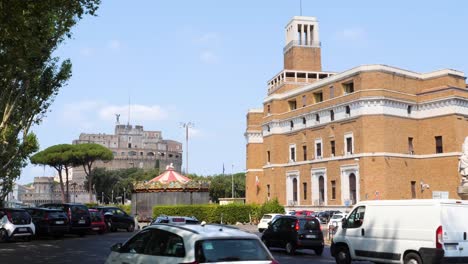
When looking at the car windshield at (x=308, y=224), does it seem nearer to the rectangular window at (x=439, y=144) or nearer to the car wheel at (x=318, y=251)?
the car wheel at (x=318, y=251)

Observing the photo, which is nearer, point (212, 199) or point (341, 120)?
point (341, 120)

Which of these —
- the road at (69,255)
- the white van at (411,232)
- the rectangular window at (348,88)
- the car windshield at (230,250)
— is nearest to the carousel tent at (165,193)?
the rectangular window at (348,88)

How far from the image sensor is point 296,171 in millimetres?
67000

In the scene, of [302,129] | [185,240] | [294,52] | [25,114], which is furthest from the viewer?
[294,52]

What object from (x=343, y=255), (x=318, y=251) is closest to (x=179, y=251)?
(x=343, y=255)

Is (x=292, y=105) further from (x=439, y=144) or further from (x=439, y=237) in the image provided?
(x=439, y=237)

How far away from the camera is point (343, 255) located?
14.6 m

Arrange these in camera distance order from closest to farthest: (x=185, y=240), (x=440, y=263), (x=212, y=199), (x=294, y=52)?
(x=185, y=240)
(x=440, y=263)
(x=294, y=52)
(x=212, y=199)

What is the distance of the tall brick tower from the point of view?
81562mm

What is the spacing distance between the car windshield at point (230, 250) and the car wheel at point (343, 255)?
8116 mm

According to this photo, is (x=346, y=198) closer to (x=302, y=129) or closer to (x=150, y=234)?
(x=302, y=129)

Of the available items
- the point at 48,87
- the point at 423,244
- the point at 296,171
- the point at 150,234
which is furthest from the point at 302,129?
the point at 150,234

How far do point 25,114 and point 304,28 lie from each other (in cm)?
6238

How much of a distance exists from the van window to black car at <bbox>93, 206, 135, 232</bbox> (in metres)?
20.6
